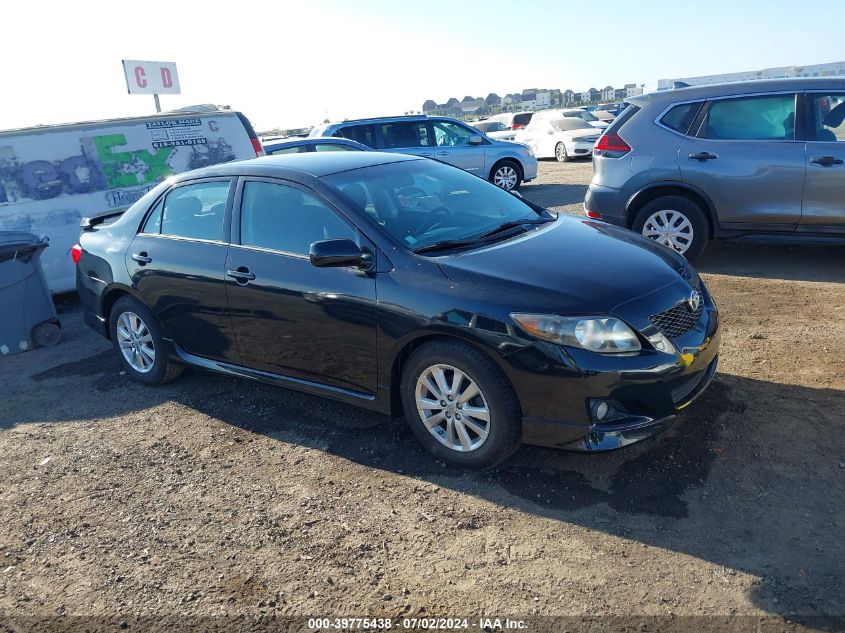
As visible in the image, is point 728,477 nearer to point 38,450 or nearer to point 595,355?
point 595,355

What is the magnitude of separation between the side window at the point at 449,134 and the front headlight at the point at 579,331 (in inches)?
418

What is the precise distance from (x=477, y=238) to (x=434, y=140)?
32.0 ft

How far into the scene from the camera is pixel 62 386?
18.3ft

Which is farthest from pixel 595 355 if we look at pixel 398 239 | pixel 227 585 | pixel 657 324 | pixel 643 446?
pixel 227 585

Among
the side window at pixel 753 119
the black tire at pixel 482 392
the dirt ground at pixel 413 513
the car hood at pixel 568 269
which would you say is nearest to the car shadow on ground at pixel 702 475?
the dirt ground at pixel 413 513

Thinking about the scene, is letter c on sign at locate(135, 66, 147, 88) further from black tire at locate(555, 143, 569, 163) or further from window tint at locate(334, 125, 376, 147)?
black tire at locate(555, 143, 569, 163)

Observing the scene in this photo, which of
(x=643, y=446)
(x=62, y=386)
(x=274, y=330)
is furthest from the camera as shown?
(x=62, y=386)

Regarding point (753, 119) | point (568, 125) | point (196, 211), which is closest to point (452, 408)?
point (196, 211)

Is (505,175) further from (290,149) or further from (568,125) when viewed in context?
(568,125)

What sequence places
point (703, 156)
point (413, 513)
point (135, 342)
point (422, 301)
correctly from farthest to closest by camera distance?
1. point (703, 156)
2. point (135, 342)
3. point (422, 301)
4. point (413, 513)

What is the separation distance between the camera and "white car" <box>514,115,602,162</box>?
2016cm

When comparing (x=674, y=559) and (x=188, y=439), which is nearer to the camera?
(x=674, y=559)

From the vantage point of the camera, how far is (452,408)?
11.8 feet

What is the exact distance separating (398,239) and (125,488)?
6.89ft
